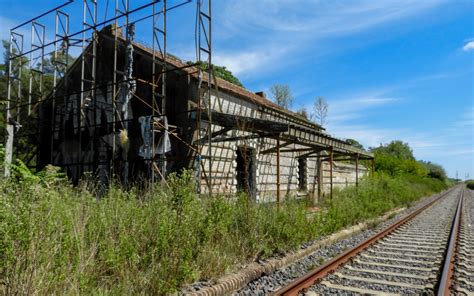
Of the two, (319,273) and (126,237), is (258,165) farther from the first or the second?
(126,237)

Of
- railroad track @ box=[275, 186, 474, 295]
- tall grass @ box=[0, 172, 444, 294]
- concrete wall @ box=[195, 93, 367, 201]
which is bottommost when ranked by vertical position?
railroad track @ box=[275, 186, 474, 295]

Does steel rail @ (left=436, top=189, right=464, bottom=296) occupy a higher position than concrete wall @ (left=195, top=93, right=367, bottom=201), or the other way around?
concrete wall @ (left=195, top=93, right=367, bottom=201)

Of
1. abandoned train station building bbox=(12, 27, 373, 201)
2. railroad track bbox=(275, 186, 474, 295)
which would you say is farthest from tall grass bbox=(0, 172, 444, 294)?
abandoned train station building bbox=(12, 27, 373, 201)

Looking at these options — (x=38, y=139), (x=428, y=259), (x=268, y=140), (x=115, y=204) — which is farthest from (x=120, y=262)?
(x=38, y=139)

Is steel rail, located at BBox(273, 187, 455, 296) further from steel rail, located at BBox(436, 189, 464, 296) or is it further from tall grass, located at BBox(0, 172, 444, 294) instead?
steel rail, located at BBox(436, 189, 464, 296)

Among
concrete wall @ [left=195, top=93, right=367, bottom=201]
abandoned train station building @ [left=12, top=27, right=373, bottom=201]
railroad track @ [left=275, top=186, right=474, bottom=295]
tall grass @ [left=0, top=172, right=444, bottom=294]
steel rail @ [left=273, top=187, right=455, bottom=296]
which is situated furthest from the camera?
concrete wall @ [left=195, top=93, right=367, bottom=201]

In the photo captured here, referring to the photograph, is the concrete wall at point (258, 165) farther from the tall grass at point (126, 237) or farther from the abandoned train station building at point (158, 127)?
the tall grass at point (126, 237)

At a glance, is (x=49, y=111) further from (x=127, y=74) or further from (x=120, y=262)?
(x=120, y=262)

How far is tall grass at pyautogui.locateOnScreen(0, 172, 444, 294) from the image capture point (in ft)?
11.7

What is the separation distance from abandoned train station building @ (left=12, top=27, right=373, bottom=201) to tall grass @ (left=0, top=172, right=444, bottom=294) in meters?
3.88

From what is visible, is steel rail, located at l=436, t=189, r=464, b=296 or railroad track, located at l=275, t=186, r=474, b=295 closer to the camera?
steel rail, located at l=436, t=189, r=464, b=296

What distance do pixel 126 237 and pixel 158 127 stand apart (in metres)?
8.76

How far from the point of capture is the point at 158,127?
1356 centimetres

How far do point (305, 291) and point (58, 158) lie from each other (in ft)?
51.3
